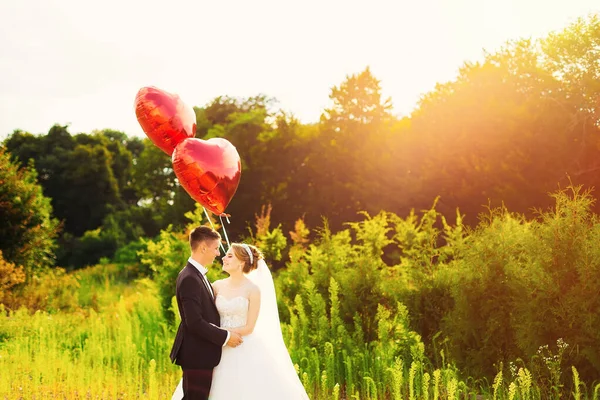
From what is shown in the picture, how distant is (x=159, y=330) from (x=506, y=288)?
636 centimetres

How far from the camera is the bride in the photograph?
5555 millimetres

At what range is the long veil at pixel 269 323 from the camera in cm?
569

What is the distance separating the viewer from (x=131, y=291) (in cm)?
2008

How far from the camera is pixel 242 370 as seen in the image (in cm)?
555

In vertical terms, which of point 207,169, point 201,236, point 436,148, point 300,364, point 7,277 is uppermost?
point 436,148

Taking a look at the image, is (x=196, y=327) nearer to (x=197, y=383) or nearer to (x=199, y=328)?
(x=199, y=328)

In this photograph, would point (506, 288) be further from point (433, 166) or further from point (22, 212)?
point (433, 166)

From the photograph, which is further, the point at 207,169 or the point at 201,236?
the point at 207,169

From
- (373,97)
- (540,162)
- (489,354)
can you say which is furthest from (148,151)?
(489,354)

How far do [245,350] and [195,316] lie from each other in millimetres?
545

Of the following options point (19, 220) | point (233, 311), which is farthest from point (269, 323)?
point (19, 220)

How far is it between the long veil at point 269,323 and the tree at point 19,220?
11352 millimetres

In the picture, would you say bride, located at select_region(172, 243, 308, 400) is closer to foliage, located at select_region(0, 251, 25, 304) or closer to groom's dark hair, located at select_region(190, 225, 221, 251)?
groom's dark hair, located at select_region(190, 225, 221, 251)

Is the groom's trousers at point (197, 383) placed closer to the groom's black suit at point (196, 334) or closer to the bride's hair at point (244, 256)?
the groom's black suit at point (196, 334)
